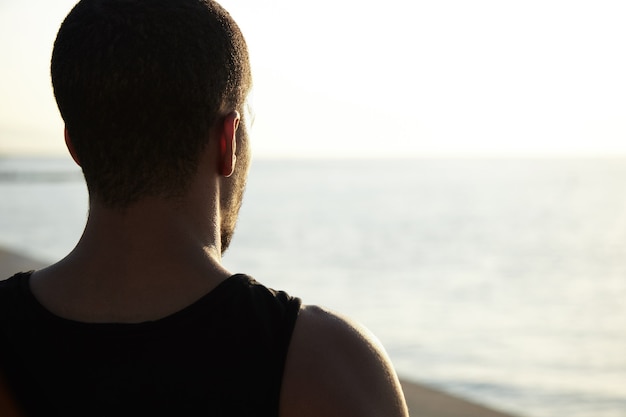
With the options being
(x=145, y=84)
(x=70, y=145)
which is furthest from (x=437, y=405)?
(x=145, y=84)

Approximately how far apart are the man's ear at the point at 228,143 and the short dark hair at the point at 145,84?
2 centimetres

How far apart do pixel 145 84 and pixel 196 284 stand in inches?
12.6

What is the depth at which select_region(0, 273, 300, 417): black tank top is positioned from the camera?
1361 millimetres

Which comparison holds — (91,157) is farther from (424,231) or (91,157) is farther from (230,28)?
(424,231)

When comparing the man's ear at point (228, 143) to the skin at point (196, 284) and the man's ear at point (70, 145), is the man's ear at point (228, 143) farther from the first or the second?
the man's ear at point (70, 145)

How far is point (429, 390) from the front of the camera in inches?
325

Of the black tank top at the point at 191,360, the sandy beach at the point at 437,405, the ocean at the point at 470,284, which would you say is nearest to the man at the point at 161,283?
the black tank top at the point at 191,360

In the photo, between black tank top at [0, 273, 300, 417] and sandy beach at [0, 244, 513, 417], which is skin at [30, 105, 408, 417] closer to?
black tank top at [0, 273, 300, 417]

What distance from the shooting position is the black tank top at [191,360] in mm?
1361

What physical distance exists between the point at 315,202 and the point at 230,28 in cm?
6548

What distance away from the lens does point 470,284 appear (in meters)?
21.5

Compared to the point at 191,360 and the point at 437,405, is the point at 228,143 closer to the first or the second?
the point at 191,360

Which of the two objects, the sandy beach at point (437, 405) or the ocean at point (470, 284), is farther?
the ocean at point (470, 284)

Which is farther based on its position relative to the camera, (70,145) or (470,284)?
(470,284)
